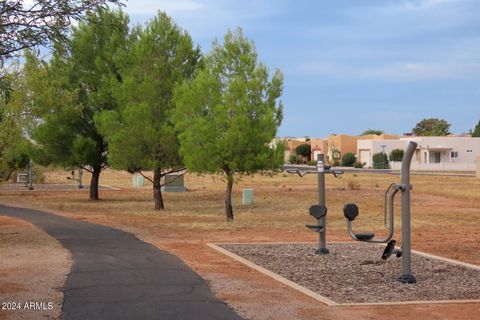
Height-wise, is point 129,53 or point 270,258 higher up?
point 129,53

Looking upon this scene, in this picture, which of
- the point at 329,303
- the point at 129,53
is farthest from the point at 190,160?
the point at 329,303

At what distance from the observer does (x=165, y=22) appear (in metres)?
28.6

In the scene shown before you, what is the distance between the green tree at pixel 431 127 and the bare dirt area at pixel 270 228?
106m

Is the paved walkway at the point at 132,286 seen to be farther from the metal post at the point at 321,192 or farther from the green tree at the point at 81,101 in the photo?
the green tree at the point at 81,101

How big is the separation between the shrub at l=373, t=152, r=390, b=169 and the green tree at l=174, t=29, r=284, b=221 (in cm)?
7942

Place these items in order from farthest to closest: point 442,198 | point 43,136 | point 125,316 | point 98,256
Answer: point 442,198
point 43,136
point 98,256
point 125,316

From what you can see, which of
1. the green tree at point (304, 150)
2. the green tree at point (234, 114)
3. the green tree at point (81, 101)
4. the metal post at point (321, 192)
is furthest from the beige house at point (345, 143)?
the metal post at point (321, 192)

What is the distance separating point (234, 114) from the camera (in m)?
23.0

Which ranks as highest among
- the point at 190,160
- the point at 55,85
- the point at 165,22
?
the point at 165,22

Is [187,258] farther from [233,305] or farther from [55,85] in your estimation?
[55,85]

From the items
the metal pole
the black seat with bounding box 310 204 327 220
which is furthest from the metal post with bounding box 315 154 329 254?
the metal pole

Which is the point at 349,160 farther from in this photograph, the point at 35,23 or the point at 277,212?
the point at 35,23

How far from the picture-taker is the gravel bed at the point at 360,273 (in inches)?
384

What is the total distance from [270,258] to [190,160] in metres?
10.4
